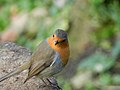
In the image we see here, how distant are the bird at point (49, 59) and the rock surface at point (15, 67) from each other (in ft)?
0.32

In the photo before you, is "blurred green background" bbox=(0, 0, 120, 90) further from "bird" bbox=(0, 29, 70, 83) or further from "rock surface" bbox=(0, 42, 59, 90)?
"bird" bbox=(0, 29, 70, 83)

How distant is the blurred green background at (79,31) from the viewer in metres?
8.54

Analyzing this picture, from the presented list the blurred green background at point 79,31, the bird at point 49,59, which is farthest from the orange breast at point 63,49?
the blurred green background at point 79,31

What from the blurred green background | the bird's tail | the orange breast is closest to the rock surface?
the bird's tail

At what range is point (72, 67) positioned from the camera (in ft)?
29.0

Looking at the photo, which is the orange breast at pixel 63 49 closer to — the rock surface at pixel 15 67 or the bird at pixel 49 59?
the bird at pixel 49 59

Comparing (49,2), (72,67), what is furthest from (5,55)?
(49,2)

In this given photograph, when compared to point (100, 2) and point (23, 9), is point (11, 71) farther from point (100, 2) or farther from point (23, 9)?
point (23, 9)

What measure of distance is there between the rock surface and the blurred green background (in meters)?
1.93

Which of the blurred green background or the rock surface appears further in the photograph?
the blurred green background

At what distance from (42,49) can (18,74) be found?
0.38 m

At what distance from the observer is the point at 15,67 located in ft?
19.3

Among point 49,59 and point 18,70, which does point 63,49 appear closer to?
point 49,59

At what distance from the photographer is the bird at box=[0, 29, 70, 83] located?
5.61 m
